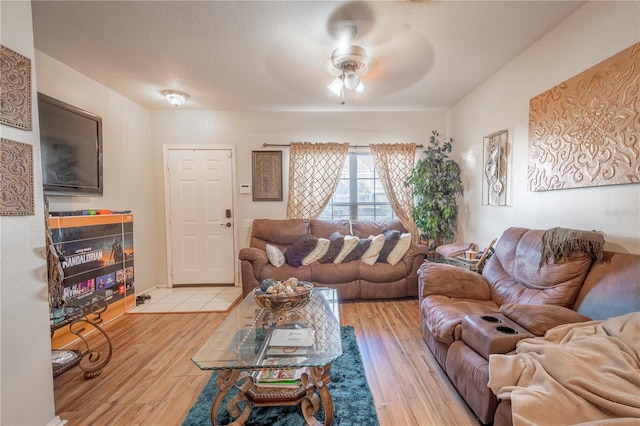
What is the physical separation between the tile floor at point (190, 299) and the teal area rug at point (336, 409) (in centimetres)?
152

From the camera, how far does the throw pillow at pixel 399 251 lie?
3.39 metres

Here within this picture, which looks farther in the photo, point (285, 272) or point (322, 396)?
point (285, 272)

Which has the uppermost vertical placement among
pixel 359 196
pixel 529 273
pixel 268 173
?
pixel 268 173

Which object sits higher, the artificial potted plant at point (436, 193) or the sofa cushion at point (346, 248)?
the artificial potted plant at point (436, 193)

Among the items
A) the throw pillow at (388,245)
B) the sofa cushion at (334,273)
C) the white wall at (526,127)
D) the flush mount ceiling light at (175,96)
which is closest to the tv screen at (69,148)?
the flush mount ceiling light at (175,96)


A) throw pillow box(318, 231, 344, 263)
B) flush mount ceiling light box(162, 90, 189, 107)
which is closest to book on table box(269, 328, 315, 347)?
throw pillow box(318, 231, 344, 263)

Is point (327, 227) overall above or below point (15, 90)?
below

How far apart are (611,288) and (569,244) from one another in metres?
0.30

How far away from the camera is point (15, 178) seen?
1.35 metres

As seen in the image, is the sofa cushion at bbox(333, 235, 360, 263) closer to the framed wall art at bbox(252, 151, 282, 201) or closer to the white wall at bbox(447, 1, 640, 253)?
the framed wall art at bbox(252, 151, 282, 201)

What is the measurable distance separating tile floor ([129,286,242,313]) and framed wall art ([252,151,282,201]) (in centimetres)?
152

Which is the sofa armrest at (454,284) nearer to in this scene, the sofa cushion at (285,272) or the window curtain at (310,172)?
the sofa cushion at (285,272)

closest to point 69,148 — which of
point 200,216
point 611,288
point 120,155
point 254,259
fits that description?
point 120,155

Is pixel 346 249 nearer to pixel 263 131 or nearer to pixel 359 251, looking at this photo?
pixel 359 251
